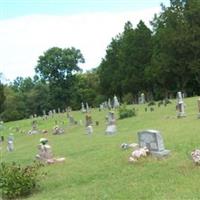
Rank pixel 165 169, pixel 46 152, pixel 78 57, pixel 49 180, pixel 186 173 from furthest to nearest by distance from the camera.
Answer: pixel 78 57 < pixel 46 152 < pixel 49 180 < pixel 165 169 < pixel 186 173

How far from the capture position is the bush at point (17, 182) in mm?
14406

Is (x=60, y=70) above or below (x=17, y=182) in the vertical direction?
above

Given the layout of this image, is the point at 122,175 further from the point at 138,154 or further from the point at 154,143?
the point at 154,143

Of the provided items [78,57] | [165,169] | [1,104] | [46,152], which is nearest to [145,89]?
[1,104]

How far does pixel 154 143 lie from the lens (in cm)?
1641

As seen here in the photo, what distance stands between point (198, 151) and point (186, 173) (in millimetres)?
964

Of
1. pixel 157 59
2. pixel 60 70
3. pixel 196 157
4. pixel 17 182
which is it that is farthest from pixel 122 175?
pixel 60 70

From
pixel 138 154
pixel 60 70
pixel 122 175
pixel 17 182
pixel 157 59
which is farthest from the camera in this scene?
pixel 60 70

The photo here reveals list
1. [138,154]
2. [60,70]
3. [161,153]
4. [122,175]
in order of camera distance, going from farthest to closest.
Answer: [60,70] < [138,154] < [161,153] < [122,175]

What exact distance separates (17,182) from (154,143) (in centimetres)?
440

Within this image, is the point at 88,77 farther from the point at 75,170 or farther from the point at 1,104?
the point at 75,170

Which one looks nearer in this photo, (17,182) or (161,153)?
(17,182)

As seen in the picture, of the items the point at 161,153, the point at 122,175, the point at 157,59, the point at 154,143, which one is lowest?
the point at 122,175

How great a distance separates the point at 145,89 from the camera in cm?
6894
